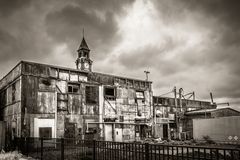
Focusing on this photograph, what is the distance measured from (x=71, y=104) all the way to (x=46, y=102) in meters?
2.47

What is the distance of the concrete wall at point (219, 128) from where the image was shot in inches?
909

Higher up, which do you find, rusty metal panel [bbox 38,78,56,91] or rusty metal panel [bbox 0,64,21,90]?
rusty metal panel [bbox 0,64,21,90]

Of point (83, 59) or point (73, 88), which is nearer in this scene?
point (73, 88)

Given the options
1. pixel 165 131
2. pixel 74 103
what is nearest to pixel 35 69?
pixel 74 103

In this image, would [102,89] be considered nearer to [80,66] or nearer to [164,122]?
[164,122]

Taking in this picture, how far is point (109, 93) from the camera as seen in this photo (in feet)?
79.2

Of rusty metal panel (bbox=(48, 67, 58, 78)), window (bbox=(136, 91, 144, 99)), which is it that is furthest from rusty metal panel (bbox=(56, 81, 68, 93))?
window (bbox=(136, 91, 144, 99))

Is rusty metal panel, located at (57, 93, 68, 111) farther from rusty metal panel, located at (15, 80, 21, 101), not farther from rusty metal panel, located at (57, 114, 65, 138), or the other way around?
rusty metal panel, located at (15, 80, 21, 101)

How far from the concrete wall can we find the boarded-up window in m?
13.8

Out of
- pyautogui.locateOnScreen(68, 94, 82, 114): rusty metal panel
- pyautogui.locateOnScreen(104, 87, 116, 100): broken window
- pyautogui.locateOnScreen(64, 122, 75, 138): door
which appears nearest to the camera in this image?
pyautogui.locateOnScreen(64, 122, 75, 138): door

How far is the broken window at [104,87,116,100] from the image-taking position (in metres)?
23.7

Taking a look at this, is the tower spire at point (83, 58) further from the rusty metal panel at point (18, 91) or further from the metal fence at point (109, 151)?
the metal fence at point (109, 151)

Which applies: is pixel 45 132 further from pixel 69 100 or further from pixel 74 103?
pixel 74 103

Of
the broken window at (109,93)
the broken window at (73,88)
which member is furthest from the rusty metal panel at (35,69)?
the broken window at (109,93)
